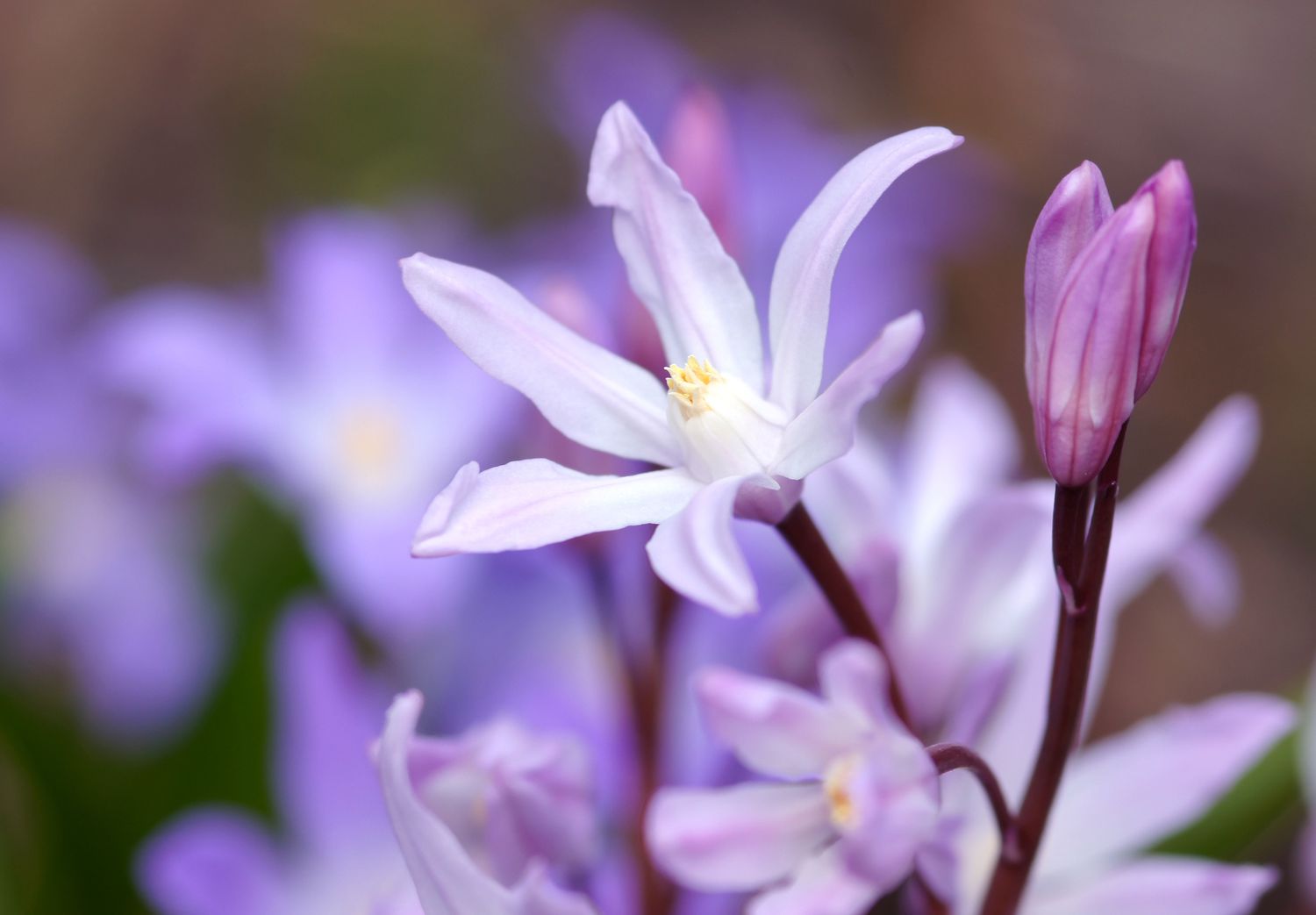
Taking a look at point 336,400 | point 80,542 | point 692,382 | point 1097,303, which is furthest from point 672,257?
point 80,542

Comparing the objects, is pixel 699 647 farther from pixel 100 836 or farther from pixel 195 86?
pixel 195 86

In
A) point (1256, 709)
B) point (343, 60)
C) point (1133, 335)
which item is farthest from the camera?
point (343, 60)

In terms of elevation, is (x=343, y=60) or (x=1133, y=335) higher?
(x=343, y=60)

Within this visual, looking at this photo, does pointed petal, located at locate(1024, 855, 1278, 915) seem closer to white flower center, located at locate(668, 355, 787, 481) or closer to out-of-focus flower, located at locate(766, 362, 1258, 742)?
out-of-focus flower, located at locate(766, 362, 1258, 742)

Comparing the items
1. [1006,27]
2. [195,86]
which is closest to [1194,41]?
[1006,27]

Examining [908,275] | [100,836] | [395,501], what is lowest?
[100,836]

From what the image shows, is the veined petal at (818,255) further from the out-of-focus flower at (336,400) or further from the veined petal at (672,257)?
the out-of-focus flower at (336,400)

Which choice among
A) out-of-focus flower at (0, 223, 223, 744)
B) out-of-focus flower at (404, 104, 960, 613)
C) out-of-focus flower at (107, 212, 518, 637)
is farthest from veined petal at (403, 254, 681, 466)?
out-of-focus flower at (0, 223, 223, 744)

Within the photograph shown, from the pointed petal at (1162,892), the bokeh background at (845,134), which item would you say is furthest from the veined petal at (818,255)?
the bokeh background at (845,134)
